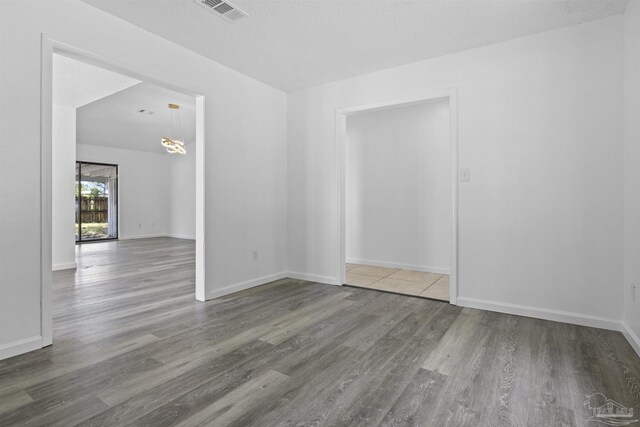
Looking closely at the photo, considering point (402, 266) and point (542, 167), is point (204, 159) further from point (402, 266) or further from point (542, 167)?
point (402, 266)

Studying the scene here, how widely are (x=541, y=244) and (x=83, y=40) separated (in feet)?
13.3

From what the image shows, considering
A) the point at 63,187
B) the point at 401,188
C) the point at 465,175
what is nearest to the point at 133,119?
the point at 63,187

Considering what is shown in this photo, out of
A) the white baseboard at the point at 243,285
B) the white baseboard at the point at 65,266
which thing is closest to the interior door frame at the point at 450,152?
the white baseboard at the point at 243,285

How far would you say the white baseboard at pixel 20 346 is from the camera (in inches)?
83.1

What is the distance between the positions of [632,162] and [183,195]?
32.4ft

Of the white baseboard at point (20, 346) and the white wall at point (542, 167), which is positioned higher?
Result: the white wall at point (542, 167)

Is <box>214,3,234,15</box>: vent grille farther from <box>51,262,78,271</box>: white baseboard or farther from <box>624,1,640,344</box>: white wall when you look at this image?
<box>51,262,78,271</box>: white baseboard

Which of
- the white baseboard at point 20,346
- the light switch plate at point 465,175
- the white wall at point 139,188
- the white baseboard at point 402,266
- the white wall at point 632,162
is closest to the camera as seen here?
the white baseboard at point 20,346

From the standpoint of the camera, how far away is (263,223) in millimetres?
4195

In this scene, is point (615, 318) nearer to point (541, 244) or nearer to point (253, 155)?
point (541, 244)

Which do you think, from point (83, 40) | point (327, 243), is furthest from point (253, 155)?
point (83, 40)

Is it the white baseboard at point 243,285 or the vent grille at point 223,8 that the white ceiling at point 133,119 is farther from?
the white baseboard at point 243,285

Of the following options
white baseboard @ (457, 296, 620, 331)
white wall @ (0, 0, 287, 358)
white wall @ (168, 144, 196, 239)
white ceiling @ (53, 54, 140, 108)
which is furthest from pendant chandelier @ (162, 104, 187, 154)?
white baseboard @ (457, 296, 620, 331)

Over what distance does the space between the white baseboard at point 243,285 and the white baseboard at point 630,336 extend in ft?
11.2
